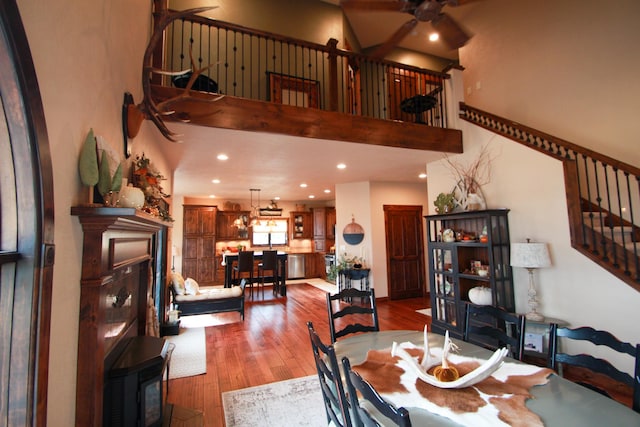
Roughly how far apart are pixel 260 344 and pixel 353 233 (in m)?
3.37

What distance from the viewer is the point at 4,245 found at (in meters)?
0.99

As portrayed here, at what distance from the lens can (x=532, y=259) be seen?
3.24 meters

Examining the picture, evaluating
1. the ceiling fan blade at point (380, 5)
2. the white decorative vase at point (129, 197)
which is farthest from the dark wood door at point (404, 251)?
the white decorative vase at point (129, 197)

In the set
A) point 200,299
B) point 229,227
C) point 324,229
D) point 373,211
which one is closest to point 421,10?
point 373,211

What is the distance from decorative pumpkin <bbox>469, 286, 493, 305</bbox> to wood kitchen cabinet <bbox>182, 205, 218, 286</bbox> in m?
7.38

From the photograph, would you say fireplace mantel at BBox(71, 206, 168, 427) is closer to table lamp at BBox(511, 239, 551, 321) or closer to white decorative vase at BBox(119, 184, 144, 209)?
→ white decorative vase at BBox(119, 184, 144, 209)

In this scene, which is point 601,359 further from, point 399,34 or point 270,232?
point 270,232

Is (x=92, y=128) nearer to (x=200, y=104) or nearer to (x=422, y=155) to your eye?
(x=200, y=104)

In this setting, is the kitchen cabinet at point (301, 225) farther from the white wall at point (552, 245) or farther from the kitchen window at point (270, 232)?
the white wall at point (552, 245)

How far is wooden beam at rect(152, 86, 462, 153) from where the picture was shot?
3.23 m

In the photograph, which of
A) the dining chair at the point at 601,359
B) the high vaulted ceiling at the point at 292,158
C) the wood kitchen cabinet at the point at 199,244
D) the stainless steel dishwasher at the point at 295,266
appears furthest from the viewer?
the stainless steel dishwasher at the point at 295,266

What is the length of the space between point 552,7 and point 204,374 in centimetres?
677

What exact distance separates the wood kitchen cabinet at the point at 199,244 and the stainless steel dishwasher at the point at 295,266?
2.36 m

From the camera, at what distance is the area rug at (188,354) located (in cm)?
329
